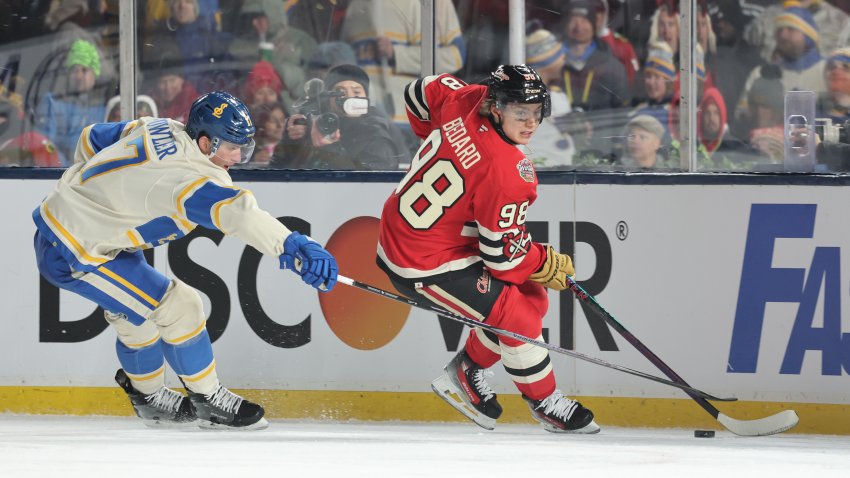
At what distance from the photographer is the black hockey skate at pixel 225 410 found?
4.30 m

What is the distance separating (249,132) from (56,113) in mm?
1334

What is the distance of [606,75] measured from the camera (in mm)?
5062

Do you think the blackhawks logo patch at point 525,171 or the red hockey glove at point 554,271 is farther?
the red hockey glove at point 554,271

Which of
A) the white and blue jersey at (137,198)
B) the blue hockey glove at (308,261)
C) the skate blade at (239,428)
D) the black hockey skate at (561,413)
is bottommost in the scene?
the skate blade at (239,428)

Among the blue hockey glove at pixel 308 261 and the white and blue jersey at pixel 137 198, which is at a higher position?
the white and blue jersey at pixel 137 198

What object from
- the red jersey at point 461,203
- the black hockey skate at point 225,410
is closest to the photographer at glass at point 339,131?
the red jersey at point 461,203

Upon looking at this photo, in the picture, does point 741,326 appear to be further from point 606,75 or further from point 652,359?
point 606,75

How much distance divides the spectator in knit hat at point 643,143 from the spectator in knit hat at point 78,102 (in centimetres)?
193

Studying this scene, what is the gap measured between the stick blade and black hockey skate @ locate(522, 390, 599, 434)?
465mm

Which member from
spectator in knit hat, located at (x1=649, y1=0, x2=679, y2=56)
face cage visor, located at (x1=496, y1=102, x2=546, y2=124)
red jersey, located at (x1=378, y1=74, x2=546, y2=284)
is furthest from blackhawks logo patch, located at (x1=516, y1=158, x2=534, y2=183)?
spectator in knit hat, located at (x1=649, y1=0, x2=679, y2=56)

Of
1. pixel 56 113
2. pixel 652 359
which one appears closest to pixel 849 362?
pixel 652 359

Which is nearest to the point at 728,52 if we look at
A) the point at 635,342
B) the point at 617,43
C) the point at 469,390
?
the point at 617,43

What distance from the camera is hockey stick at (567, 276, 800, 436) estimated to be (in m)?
4.39

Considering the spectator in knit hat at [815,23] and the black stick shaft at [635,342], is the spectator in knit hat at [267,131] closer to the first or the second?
the black stick shaft at [635,342]
